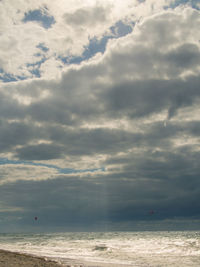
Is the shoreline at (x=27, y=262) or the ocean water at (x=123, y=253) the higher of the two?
the shoreline at (x=27, y=262)

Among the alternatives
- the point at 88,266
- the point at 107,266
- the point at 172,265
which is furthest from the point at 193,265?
the point at 88,266

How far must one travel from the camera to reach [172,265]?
35125 millimetres

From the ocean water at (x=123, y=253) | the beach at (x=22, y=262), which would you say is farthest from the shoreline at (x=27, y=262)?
the ocean water at (x=123, y=253)

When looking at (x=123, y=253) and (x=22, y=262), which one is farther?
(x=123, y=253)

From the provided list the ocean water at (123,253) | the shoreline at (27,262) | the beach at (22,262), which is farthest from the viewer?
the ocean water at (123,253)

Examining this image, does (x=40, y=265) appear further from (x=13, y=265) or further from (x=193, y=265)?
(x=193, y=265)

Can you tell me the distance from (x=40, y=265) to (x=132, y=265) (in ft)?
A: 44.2

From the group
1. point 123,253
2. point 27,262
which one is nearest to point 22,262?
point 27,262

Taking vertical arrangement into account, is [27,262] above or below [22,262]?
below

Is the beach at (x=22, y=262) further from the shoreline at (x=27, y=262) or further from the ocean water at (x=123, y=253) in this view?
the ocean water at (x=123, y=253)

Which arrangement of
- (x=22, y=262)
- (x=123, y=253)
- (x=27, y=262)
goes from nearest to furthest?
(x=22, y=262) < (x=27, y=262) < (x=123, y=253)

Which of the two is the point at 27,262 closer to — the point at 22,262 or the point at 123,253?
the point at 22,262

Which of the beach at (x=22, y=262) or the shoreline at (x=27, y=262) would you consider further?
the shoreline at (x=27, y=262)

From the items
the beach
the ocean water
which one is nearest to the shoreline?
the beach
